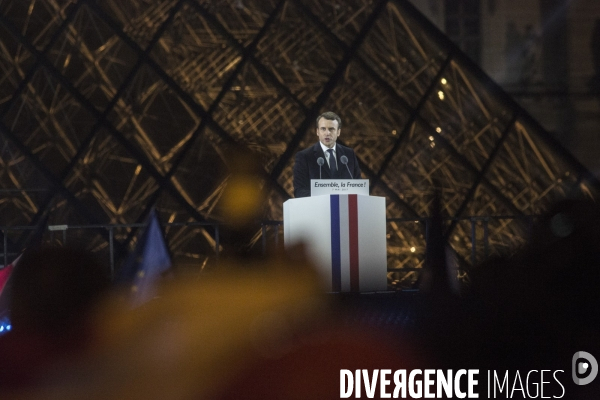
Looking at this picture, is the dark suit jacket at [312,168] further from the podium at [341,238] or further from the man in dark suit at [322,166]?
the podium at [341,238]

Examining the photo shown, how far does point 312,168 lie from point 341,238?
465mm

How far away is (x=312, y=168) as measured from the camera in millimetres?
4957

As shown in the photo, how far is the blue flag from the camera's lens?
4.57 m

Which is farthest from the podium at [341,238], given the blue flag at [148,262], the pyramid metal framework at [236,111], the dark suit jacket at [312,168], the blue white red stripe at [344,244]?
the pyramid metal framework at [236,111]

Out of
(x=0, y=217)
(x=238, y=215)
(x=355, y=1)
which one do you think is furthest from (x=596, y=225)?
(x=0, y=217)

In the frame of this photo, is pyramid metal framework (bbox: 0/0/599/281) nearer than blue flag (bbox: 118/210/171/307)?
Result: No

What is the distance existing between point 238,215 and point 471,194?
1873 millimetres

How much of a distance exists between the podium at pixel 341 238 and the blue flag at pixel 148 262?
0.64 metres

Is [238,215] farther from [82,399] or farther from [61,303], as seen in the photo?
[82,399]

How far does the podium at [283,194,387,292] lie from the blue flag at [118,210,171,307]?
64 cm

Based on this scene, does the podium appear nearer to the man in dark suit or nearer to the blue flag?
the man in dark suit

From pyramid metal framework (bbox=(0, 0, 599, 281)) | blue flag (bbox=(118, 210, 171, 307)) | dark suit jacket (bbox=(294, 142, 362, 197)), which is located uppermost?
pyramid metal framework (bbox=(0, 0, 599, 281))

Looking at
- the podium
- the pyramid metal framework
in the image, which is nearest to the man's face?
the podium

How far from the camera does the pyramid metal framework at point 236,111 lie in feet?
24.7
